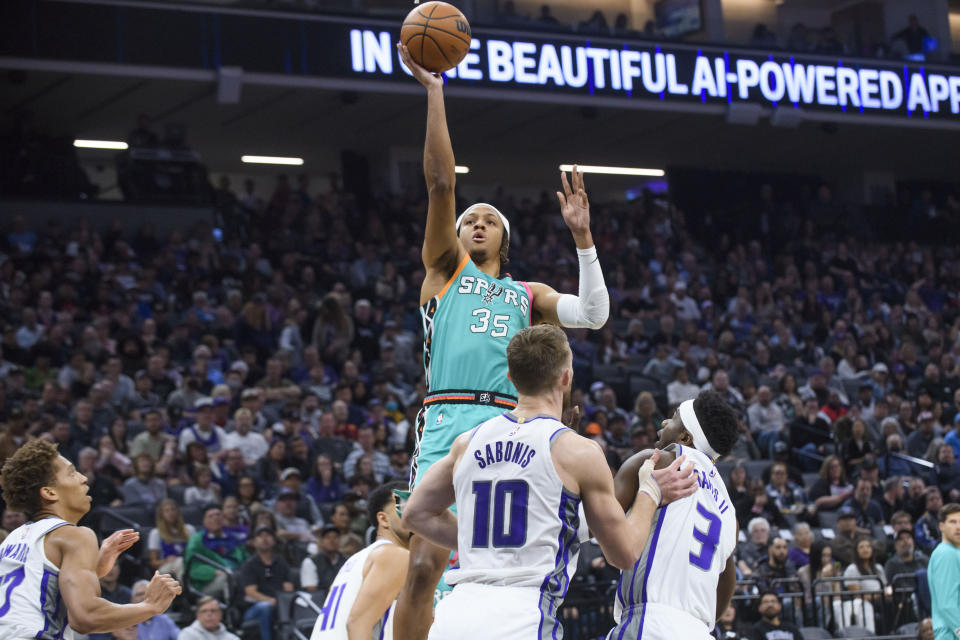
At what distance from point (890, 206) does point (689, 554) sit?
25.7m

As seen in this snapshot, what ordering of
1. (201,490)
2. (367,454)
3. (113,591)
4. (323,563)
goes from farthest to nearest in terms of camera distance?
(367,454)
(201,490)
(323,563)
(113,591)

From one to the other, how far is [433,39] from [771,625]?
8074mm

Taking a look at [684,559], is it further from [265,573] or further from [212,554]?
[212,554]

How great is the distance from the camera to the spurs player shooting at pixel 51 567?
5.46 m

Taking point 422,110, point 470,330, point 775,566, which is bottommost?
point 775,566

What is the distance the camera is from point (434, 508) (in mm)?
4879

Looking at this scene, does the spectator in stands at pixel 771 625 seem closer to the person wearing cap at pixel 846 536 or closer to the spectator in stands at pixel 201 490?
the person wearing cap at pixel 846 536

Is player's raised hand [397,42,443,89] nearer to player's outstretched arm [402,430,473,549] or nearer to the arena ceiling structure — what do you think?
player's outstretched arm [402,430,473,549]

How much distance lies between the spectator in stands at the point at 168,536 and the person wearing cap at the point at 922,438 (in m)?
10.9

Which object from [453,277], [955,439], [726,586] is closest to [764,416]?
[955,439]

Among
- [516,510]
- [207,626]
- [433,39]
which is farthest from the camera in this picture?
[207,626]

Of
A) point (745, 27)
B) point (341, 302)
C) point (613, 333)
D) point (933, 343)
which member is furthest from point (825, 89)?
point (341, 302)

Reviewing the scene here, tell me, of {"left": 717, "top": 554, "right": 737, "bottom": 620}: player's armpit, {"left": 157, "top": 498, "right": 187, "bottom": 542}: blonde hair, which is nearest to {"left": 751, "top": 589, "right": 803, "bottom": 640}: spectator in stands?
{"left": 157, "top": 498, "right": 187, "bottom": 542}: blonde hair

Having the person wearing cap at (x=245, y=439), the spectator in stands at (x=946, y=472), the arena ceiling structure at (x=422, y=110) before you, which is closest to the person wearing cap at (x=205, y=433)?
the person wearing cap at (x=245, y=439)
